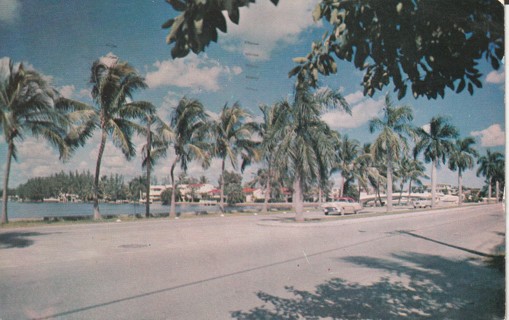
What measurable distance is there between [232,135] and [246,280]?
20.5 meters

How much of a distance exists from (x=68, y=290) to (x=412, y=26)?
5.06 metres

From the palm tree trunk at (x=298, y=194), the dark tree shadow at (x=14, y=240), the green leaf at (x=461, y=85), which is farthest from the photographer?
the palm tree trunk at (x=298, y=194)

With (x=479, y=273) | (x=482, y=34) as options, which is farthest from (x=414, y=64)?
(x=479, y=273)

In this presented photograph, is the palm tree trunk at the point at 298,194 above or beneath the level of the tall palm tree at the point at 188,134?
beneath

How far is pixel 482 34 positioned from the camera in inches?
118

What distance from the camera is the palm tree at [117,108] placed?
1564 centimetres

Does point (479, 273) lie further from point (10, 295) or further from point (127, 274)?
point (10, 295)

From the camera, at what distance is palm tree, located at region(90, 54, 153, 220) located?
1564cm

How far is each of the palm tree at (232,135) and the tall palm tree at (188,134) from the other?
170cm

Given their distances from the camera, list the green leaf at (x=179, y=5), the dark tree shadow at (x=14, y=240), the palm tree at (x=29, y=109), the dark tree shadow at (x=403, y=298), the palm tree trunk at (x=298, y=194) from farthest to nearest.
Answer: the palm tree trunk at (x=298, y=194), the dark tree shadow at (x=14, y=240), the palm tree at (x=29, y=109), the dark tree shadow at (x=403, y=298), the green leaf at (x=179, y=5)

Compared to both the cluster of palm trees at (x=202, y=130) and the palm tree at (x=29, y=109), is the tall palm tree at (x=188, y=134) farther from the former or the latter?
the palm tree at (x=29, y=109)

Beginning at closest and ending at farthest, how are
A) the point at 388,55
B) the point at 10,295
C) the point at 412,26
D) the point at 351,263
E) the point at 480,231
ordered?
1. the point at 412,26
2. the point at 388,55
3. the point at 10,295
4. the point at 351,263
5. the point at 480,231

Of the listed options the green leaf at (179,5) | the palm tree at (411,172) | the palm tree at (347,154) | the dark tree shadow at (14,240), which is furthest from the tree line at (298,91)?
the palm tree at (411,172)

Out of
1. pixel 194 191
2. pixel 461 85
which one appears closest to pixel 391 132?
pixel 461 85
